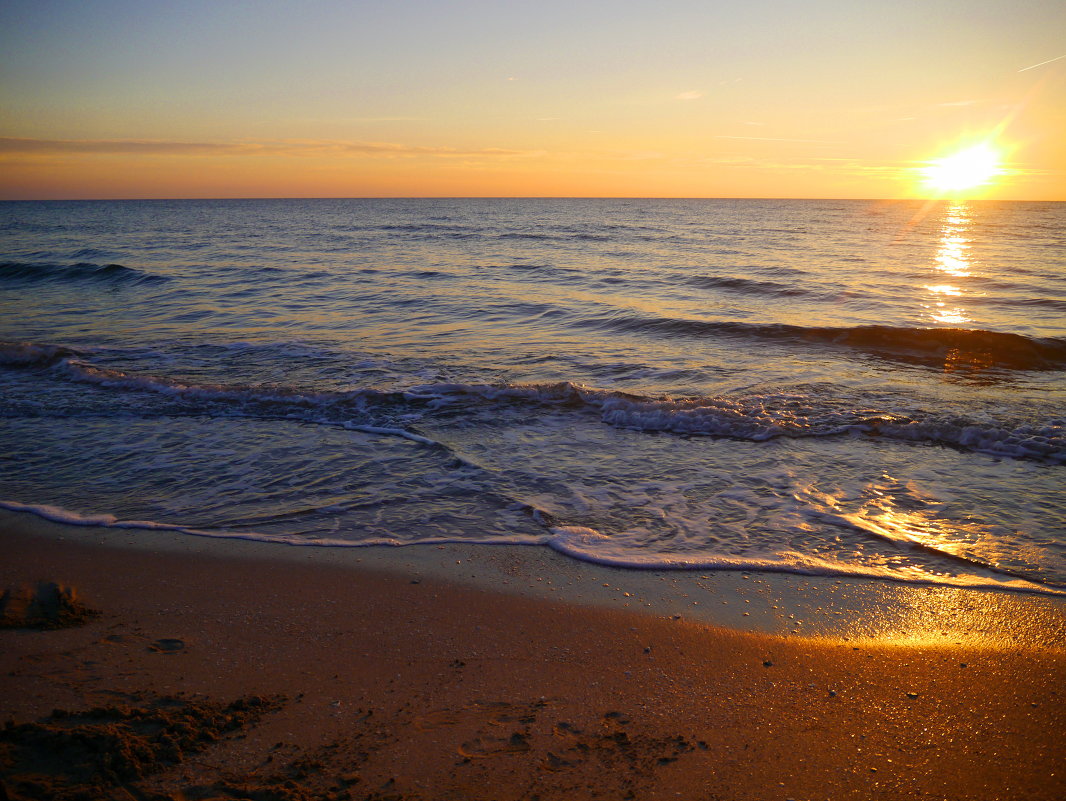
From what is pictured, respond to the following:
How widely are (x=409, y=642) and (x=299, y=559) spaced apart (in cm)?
146

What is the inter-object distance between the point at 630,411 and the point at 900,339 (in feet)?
26.4

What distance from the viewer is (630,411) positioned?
8172 millimetres

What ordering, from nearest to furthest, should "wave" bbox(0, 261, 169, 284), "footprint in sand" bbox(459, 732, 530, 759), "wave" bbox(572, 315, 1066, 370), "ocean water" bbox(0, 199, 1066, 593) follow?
"footprint in sand" bbox(459, 732, 530, 759), "ocean water" bbox(0, 199, 1066, 593), "wave" bbox(572, 315, 1066, 370), "wave" bbox(0, 261, 169, 284)

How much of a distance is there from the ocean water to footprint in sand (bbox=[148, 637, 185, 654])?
4.74 ft

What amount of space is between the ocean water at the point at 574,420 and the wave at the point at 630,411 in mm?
46

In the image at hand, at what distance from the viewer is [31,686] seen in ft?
9.93

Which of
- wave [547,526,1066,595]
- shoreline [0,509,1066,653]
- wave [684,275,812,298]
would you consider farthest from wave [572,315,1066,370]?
shoreline [0,509,1066,653]

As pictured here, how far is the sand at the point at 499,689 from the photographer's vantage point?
2557 mm

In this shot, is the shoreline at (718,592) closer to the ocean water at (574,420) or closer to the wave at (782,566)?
the wave at (782,566)

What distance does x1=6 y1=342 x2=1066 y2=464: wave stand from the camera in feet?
23.8

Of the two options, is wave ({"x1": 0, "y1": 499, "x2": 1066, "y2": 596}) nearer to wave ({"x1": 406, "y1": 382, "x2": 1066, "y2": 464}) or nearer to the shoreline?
the shoreline

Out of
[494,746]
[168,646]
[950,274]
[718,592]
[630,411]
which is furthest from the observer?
[950,274]

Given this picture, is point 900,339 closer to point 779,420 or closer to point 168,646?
point 779,420

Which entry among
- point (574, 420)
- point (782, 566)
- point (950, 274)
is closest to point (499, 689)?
point (782, 566)
